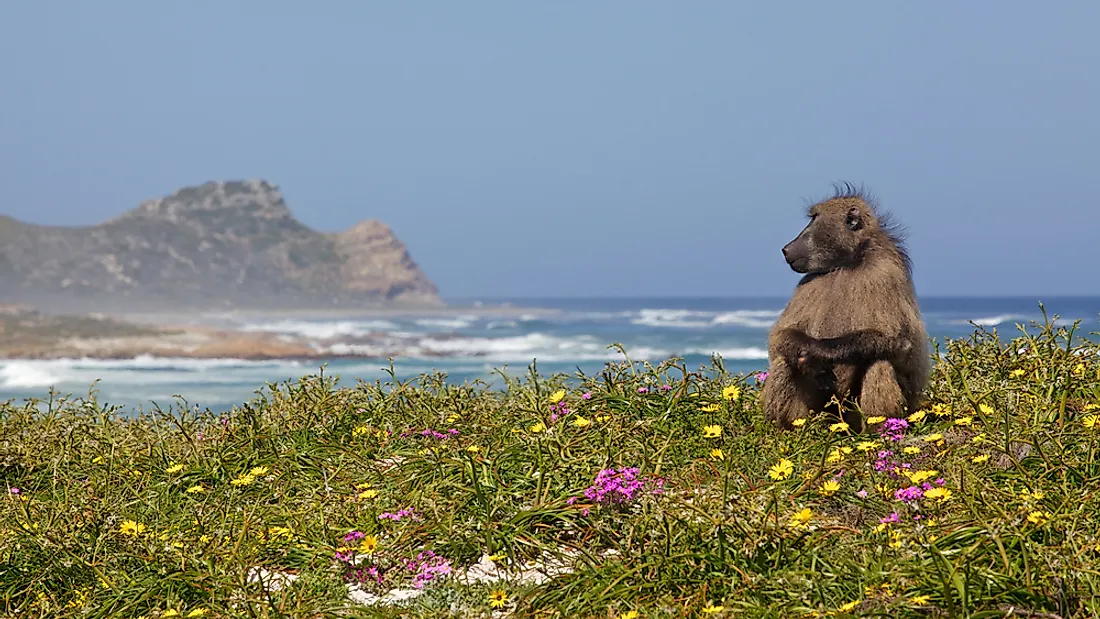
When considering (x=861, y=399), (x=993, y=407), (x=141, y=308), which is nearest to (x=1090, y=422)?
(x=993, y=407)

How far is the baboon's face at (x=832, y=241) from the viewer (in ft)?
18.9

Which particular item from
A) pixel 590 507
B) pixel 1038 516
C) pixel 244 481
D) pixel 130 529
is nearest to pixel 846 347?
pixel 1038 516

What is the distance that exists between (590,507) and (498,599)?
712mm

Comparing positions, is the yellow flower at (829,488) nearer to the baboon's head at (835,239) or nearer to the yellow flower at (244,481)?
the baboon's head at (835,239)

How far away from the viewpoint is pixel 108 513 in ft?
16.9

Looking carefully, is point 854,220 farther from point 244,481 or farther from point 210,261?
point 210,261

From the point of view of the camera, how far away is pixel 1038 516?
3.88m

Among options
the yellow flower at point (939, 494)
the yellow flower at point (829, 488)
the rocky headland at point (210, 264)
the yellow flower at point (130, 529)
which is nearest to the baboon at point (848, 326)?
the yellow flower at point (829, 488)

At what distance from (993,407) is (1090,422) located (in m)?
0.53

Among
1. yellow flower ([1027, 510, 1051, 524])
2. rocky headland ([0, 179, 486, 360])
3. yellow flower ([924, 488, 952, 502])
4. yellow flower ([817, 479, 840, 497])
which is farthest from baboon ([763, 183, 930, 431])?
rocky headland ([0, 179, 486, 360])

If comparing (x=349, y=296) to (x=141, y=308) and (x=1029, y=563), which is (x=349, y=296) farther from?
(x=1029, y=563)

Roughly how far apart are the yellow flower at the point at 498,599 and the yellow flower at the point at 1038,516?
197cm

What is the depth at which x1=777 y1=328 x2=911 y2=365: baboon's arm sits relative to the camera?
5.43 m

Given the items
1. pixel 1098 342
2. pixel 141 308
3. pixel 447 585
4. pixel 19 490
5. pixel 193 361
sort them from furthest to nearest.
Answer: pixel 141 308 → pixel 193 361 → pixel 1098 342 → pixel 19 490 → pixel 447 585
